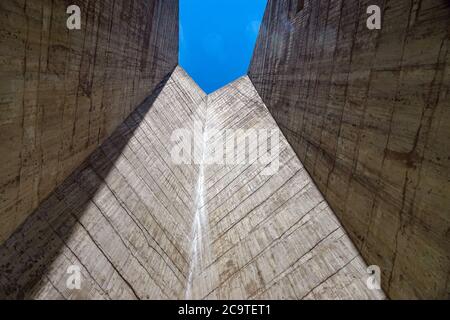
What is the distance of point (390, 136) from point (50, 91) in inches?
192

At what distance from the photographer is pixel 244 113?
48.5 feet

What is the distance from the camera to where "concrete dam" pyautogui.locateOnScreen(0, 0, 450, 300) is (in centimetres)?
357

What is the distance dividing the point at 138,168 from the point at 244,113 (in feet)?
27.5

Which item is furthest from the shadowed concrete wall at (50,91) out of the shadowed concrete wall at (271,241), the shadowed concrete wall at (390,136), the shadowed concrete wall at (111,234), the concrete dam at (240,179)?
the shadowed concrete wall at (390,136)

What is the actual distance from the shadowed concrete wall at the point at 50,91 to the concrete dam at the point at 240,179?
1.1 inches

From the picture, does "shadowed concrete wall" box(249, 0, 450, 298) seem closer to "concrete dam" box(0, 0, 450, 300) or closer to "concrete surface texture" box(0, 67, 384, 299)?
"concrete dam" box(0, 0, 450, 300)

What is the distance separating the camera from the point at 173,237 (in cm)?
649

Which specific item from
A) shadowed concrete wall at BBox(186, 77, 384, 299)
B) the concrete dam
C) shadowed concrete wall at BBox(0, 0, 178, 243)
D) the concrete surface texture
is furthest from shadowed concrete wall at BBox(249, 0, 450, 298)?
shadowed concrete wall at BBox(0, 0, 178, 243)

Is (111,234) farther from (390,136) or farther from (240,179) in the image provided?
(390,136)

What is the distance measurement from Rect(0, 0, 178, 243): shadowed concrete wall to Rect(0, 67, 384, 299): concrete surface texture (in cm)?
41

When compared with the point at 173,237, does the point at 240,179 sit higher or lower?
higher

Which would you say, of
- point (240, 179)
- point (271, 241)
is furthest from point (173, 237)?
point (240, 179)

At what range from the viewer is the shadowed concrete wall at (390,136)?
10.7 ft

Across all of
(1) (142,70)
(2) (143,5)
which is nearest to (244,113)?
(1) (142,70)
